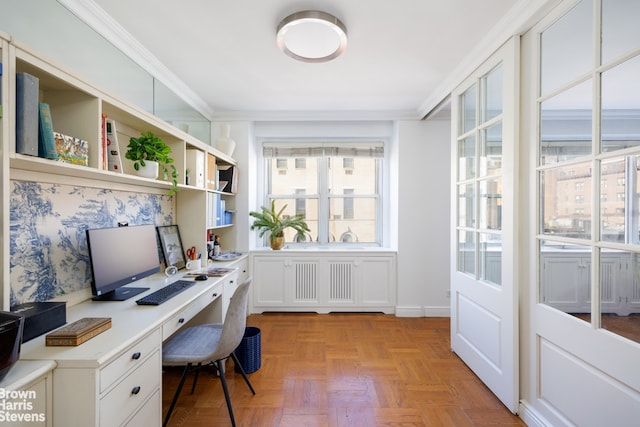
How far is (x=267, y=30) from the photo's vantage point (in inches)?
74.5

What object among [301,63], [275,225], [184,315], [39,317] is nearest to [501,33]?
[301,63]

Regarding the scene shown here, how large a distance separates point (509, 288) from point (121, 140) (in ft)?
9.33

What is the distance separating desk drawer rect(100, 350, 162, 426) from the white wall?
9.28 ft

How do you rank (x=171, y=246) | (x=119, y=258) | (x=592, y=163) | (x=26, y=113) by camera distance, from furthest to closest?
(x=171, y=246), (x=119, y=258), (x=592, y=163), (x=26, y=113)

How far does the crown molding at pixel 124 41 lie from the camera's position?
5.26ft

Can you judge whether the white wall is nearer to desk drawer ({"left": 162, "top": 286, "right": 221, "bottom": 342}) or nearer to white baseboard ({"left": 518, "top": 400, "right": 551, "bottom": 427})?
white baseboard ({"left": 518, "top": 400, "right": 551, "bottom": 427})

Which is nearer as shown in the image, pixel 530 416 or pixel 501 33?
pixel 530 416

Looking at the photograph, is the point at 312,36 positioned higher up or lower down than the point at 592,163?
higher up

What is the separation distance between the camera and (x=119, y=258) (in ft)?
5.76

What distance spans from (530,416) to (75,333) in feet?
8.00

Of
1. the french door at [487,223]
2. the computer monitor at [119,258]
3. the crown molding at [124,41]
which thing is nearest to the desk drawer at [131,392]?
the computer monitor at [119,258]

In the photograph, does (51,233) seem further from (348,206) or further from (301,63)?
(348,206)

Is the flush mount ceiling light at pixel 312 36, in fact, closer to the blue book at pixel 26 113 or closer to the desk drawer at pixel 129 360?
the blue book at pixel 26 113

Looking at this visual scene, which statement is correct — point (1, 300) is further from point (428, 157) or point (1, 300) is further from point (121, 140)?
point (428, 157)
